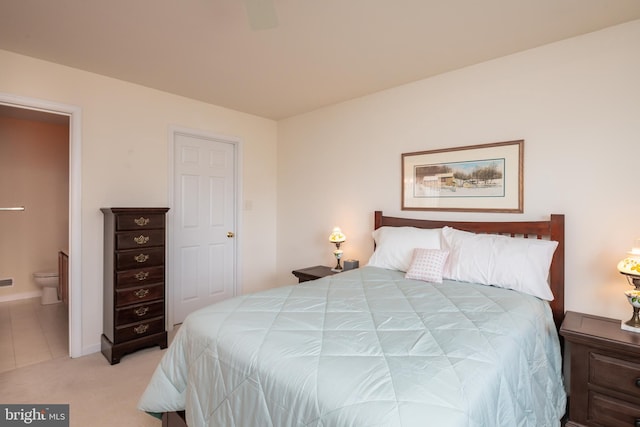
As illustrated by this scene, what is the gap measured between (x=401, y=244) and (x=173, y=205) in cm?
247

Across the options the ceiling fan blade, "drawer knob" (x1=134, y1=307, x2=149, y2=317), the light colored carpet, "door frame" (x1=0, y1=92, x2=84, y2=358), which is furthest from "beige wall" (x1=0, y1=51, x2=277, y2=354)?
the ceiling fan blade

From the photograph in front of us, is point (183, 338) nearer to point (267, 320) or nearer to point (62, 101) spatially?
point (267, 320)

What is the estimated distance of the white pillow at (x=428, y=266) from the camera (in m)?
2.32

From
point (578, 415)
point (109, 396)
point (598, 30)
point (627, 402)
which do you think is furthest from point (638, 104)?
point (109, 396)

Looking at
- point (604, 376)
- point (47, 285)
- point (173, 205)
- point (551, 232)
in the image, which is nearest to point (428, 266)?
point (551, 232)

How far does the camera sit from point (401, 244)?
2.72 meters

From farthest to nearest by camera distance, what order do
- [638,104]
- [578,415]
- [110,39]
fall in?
1. [110,39]
2. [638,104]
3. [578,415]

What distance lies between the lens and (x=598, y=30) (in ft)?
7.03

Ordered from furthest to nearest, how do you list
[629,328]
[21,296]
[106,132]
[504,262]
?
[21,296], [106,132], [504,262], [629,328]

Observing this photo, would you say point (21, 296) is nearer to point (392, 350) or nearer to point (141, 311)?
point (141, 311)

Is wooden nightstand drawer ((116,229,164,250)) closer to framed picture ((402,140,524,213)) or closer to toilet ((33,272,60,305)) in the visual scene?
framed picture ((402,140,524,213))

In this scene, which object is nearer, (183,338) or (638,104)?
(183,338)

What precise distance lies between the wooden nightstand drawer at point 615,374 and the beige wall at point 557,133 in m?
0.56

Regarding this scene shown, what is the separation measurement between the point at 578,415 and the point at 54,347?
13.4 ft
